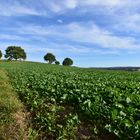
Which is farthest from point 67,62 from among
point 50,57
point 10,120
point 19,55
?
point 10,120

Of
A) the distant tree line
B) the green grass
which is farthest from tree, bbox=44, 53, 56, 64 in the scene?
the green grass

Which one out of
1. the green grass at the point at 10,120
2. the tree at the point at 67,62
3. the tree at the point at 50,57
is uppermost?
the tree at the point at 50,57

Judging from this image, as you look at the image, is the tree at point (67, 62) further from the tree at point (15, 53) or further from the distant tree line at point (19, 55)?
the tree at point (15, 53)

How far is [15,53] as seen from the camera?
104 m

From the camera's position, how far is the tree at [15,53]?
A: 104 metres

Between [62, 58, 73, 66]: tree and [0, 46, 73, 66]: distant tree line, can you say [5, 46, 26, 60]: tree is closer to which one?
[0, 46, 73, 66]: distant tree line

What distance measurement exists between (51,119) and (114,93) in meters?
3.56

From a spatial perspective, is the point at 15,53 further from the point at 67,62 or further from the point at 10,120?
the point at 10,120

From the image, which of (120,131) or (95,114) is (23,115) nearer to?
(95,114)

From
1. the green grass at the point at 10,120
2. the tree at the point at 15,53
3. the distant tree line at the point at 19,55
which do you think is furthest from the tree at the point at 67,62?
the green grass at the point at 10,120

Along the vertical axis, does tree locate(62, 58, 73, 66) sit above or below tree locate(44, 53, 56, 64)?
below

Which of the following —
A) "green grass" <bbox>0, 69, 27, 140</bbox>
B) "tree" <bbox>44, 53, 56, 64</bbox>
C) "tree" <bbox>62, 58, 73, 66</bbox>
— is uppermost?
"tree" <bbox>44, 53, 56, 64</bbox>

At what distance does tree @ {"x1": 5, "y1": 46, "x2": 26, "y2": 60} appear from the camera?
340 feet

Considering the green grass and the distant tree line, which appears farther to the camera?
the distant tree line
